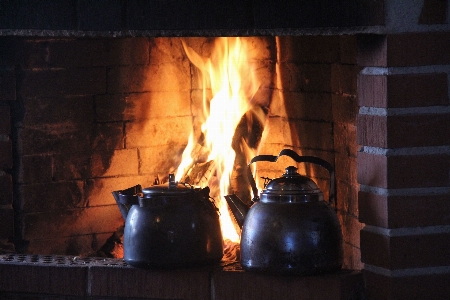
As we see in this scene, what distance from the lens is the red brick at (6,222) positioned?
2.63 metres

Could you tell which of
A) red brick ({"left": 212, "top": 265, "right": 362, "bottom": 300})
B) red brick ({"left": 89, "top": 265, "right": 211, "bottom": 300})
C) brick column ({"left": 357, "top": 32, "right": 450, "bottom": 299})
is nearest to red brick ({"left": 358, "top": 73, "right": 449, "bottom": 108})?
brick column ({"left": 357, "top": 32, "right": 450, "bottom": 299})

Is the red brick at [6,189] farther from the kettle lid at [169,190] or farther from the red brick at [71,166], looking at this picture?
the kettle lid at [169,190]

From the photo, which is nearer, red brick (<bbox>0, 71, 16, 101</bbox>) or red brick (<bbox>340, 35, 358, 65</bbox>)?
red brick (<bbox>340, 35, 358, 65</bbox>)

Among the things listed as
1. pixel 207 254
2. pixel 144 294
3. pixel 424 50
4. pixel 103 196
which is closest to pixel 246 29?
pixel 424 50

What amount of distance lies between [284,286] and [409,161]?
429 mm

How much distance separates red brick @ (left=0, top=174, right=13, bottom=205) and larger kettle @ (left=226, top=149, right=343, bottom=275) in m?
0.86

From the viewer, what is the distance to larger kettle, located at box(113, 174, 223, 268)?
7.13ft

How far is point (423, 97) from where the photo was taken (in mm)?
2082

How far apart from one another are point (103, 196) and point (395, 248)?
1.08 metres

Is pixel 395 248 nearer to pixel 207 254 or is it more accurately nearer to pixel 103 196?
pixel 207 254

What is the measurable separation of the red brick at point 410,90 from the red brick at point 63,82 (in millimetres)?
1006

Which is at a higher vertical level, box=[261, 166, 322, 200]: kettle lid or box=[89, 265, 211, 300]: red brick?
box=[261, 166, 322, 200]: kettle lid

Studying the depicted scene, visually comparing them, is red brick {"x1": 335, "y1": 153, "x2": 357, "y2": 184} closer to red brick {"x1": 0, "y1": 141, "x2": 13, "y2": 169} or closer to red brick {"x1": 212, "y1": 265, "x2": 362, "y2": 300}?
red brick {"x1": 212, "y1": 265, "x2": 362, "y2": 300}

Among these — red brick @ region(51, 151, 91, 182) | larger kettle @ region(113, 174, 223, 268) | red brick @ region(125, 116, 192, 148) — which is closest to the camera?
larger kettle @ region(113, 174, 223, 268)
